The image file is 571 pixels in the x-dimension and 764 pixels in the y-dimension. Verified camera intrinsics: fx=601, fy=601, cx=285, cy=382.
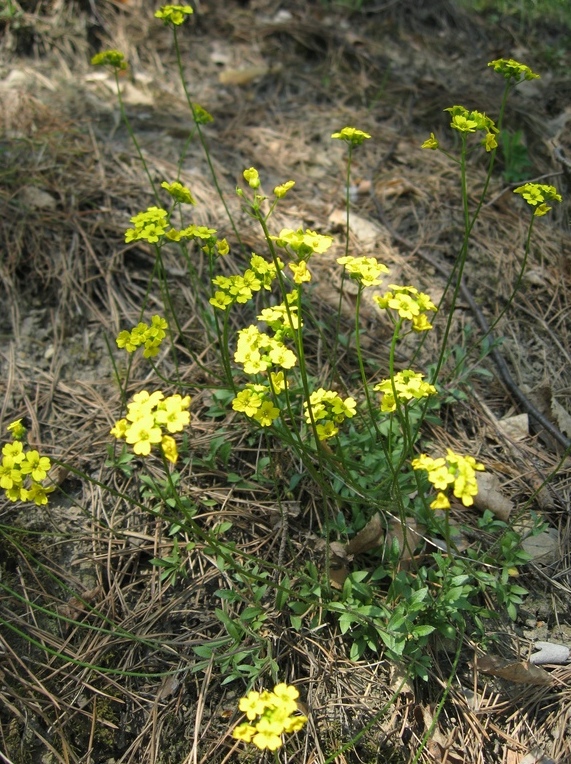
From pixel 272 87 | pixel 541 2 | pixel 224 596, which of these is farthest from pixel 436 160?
pixel 224 596

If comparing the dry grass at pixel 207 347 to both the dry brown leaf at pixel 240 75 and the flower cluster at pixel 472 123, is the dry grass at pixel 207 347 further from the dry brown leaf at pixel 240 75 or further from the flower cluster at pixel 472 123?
the flower cluster at pixel 472 123

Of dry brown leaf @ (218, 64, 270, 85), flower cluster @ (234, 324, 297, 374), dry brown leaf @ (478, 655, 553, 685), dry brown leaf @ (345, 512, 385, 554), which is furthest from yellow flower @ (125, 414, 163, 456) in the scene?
dry brown leaf @ (218, 64, 270, 85)

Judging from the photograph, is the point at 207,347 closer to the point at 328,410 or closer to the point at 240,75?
the point at 328,410

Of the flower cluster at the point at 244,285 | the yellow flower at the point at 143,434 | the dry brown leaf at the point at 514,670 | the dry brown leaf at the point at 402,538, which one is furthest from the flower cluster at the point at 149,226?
the dry brown leaf at the point at 514,670

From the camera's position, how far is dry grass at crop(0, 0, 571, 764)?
89.7 inches

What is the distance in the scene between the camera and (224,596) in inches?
95.2

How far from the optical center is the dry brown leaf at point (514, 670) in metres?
2.34

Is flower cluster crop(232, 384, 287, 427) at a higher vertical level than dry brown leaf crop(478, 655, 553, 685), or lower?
higher

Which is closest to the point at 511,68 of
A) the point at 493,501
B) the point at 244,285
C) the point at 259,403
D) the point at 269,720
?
the point at 244,285

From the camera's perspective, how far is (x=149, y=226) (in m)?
2.57

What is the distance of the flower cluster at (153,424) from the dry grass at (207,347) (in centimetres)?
74

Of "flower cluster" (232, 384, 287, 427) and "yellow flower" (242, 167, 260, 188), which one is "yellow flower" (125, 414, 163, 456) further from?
"yellow flower" (242, 167, 260, 188)

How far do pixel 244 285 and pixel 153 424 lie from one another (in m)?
0.85

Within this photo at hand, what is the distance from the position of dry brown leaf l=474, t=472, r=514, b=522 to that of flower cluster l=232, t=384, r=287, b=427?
110 cm
